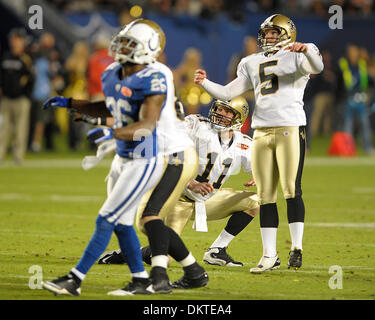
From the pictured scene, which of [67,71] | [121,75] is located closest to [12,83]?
[67,71]

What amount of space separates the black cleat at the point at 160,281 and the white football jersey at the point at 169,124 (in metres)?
0.67

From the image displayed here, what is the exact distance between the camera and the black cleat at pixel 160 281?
4715 millimetres

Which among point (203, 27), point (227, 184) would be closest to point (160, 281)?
point (227, 184)

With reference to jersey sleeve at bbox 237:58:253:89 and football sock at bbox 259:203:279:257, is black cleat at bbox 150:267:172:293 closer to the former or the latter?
football sock at bbox 259:203:279:257

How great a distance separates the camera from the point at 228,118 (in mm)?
5969

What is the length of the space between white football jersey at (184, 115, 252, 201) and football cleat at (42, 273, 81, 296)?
1557 mm

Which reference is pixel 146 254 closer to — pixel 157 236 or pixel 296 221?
pixel 157 236

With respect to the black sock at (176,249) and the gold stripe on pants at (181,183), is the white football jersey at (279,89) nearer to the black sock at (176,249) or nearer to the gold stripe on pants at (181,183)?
the gold stripe on pants at (181,183)

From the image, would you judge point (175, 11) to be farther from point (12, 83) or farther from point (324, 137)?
point (12, 83)

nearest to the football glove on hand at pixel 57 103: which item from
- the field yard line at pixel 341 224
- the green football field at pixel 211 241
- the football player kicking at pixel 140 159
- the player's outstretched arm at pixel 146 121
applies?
the football player kicking at pixel 140 159

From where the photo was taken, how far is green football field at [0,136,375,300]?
484cm

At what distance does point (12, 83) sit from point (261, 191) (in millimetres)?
7634

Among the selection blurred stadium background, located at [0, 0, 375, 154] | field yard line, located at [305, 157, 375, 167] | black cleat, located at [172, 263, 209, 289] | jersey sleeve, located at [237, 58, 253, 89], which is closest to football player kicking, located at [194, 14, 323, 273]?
jersey sleeve, located at [237, 58, 253, 89]

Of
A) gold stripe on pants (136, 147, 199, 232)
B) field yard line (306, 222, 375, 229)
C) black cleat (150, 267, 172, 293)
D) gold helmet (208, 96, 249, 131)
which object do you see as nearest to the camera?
black cleat (150, 267, 172, 293)
